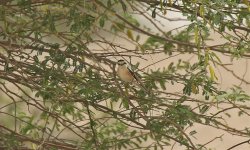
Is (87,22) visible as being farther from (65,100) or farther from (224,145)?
(224,145)

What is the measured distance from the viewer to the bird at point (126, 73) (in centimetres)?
194

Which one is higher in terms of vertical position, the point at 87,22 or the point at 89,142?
the point at 87,22

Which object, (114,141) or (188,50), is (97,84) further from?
(188,50)

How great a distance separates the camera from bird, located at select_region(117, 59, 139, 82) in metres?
1.94

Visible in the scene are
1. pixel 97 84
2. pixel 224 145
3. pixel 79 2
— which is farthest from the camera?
pixel 224 145

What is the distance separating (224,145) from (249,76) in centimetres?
157

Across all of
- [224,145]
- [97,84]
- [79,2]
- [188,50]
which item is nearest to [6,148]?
[97,84]

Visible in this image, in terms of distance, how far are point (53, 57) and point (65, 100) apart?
17 cm

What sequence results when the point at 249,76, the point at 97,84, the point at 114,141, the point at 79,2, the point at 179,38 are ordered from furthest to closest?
1. the point at 249,76
2. the point at 179,38
3. the point at 114,141
4. the point at 79,2
5. the point at 97,84

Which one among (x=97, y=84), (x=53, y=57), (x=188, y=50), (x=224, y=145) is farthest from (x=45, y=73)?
(x=224, y=145)

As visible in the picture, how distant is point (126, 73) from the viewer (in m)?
1.95

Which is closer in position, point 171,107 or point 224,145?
point 171,107

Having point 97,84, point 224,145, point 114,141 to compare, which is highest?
point 97,84

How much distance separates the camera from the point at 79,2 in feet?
6.84
